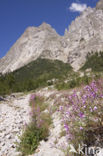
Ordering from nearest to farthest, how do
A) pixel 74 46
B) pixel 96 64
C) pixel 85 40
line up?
pixel 96 64 < pixel 85 40 < pixel 74 46

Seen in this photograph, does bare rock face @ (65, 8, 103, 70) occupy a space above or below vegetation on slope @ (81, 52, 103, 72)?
above

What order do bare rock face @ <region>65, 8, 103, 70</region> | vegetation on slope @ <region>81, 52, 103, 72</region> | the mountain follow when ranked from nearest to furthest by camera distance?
1. vegetation on slope @ <region>81, 52, 103, 72</region>
2. bare rock face @ <region>65, 8, 103, 70</region>
3. the mountain

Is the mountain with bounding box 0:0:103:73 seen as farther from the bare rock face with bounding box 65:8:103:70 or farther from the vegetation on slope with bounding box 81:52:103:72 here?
the vegetation on slope with bounding box 81:52:103:72

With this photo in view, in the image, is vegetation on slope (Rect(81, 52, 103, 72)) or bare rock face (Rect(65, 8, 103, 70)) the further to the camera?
bare rock face (Rect(65, 8, 103, 70))

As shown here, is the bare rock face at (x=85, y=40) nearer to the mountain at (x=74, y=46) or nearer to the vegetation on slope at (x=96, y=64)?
the mountain at (x=74, y=46)

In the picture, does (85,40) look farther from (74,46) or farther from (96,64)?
(96,64)

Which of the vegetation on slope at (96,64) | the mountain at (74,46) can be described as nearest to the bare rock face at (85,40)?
the mountain at (74,46)

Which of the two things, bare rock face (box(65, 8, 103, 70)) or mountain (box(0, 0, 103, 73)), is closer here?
bare rock face (box(65, 8, 103, 70))

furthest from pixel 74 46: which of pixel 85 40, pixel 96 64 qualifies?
pixel 96 64

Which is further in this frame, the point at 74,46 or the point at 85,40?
the point at 74,46

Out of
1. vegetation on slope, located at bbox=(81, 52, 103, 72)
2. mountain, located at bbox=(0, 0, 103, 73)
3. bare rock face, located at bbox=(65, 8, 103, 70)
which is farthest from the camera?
mountain, located at bbox=(0, 0, 103, 73)

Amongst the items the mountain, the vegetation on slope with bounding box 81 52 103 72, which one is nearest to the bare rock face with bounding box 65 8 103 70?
the mountain

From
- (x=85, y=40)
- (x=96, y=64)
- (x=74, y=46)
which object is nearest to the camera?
(x=96, y=64)

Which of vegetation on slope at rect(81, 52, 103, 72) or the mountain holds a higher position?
the mountain
